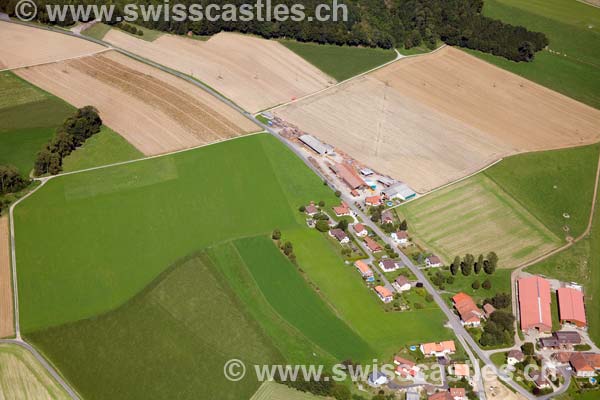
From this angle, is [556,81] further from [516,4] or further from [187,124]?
[187,124]

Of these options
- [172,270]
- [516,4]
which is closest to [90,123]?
[172,270]

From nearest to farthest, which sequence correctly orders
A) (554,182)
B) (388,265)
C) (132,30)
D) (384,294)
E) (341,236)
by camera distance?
(384,294)
(388,265)
(341,236)
(554,182)
(132,30)

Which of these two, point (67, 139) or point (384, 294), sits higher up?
point (67, 139)

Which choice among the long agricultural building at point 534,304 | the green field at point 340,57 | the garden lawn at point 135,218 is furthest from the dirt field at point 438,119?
the long agricultural building at point 534,304

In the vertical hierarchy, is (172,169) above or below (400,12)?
below

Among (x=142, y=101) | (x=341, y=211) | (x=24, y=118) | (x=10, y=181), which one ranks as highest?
(x=142, y=101)

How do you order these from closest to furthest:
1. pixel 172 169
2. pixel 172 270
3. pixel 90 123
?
pixel 172 270 < pixel 172 169 < pixel 90 123

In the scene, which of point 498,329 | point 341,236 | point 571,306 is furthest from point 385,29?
point 498,329

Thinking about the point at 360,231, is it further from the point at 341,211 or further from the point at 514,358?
the point at 514,358
